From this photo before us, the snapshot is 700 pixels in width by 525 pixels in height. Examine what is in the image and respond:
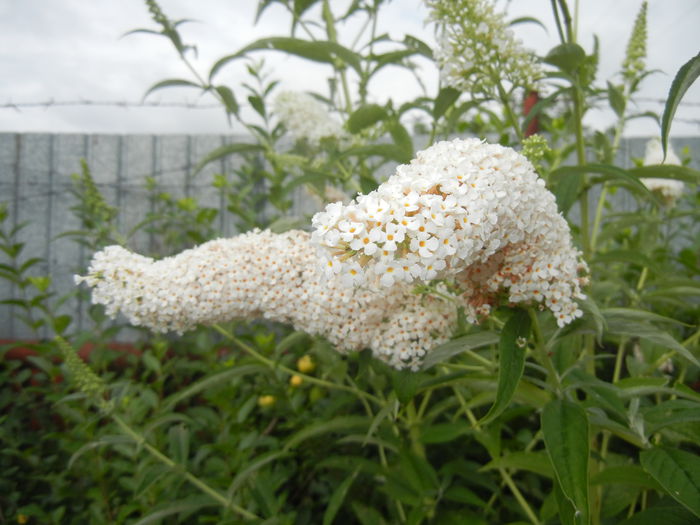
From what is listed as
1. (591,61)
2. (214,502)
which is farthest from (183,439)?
(591,61)

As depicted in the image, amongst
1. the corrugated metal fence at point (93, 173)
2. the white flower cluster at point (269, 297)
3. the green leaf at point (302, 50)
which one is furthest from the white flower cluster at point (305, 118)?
the corrugated metal fence at point (93, 173)

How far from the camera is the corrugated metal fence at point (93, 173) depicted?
412 cm

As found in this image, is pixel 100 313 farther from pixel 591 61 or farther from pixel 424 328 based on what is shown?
pixel 591 61

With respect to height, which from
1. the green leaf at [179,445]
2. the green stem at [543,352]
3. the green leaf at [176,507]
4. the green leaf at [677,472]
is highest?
the green stem at [543,352]

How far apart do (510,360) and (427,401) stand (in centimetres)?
76

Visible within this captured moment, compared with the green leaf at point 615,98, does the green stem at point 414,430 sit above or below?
below

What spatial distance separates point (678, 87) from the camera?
0.56 meters

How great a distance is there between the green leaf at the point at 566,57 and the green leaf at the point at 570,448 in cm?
63

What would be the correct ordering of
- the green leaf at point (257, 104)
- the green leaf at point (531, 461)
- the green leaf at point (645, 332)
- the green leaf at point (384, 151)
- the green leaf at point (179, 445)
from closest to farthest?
the green leaf at point (645, 332) → the green leaf at point (531, 461) → the green leaf at point (384, 151) → the green leaf at point (179, 445) → the green leaf at point (257, 104)

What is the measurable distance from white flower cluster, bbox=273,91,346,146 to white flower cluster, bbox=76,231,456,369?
0.62 meters

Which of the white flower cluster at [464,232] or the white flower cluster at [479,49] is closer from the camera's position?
the white flower cluster at [464,232]

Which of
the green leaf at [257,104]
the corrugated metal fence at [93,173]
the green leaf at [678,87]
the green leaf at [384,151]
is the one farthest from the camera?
the corrugated metal fence at [93,173]

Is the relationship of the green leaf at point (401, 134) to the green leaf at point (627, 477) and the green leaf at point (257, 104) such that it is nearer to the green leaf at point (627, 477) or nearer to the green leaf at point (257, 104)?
the green leaf at point (257, 104)

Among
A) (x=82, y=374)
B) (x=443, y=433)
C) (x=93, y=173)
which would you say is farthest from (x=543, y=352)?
(x=93, y=173)
